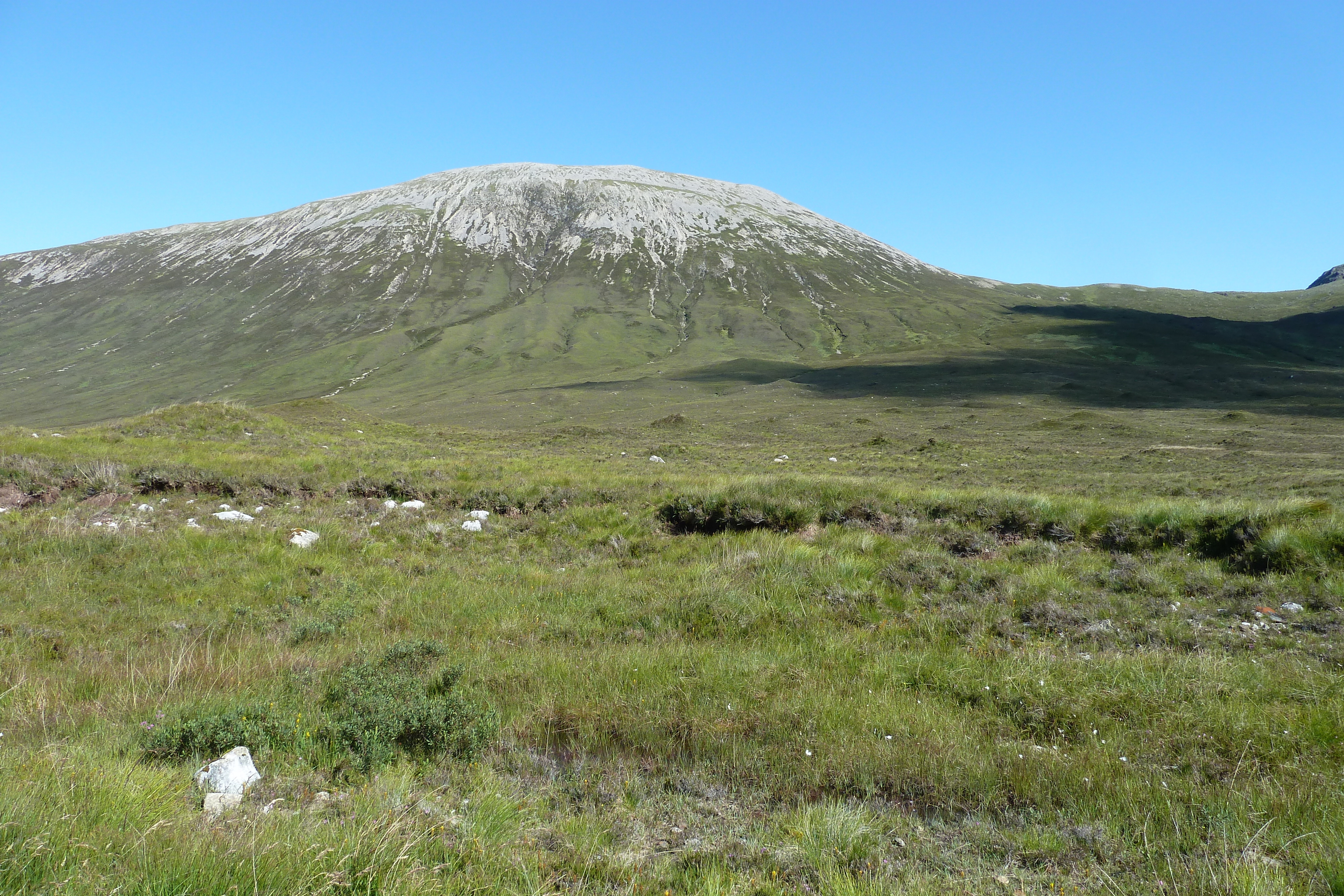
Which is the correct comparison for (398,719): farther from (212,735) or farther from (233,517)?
(233,517)

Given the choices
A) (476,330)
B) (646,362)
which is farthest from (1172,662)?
(476,330)

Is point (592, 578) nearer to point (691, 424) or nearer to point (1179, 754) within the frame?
point (1179, 754)

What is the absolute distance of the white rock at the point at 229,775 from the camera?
4016 millimetres

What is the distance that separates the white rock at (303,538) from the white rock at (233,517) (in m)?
1.15

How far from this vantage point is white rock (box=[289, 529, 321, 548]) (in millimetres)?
11000

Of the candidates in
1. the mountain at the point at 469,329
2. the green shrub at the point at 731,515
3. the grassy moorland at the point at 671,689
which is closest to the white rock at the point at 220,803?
the grassy moorland at the point at 671,689

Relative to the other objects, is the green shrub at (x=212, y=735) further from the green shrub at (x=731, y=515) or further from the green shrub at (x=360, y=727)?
the green shrub at (x=731, y=515)

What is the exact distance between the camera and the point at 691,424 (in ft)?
163

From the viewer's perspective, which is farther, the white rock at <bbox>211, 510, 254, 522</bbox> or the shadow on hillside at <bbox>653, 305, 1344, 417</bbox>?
the shadow on hillside at <bbox>653, 305, 1344, 417</bbox>

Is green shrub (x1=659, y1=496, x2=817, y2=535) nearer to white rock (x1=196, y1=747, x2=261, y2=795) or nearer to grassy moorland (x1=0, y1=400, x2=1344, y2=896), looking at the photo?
grassy moorland (x1=0, y1=400, x2=1344, y2=896)

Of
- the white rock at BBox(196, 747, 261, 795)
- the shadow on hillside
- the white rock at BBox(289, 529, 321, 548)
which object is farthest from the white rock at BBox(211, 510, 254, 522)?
the shadow on hillside

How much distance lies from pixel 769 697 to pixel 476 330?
157524 millimetres

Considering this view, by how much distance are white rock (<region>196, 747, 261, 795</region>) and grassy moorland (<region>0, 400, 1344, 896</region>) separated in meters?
0.13

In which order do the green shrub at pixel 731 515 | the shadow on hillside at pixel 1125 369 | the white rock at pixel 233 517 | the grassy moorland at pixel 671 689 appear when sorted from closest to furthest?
the grassy moorland at pixel 671 689, the green shrub at pixel 731 515, the white rock at pixel 233 517, the shadow on hillside at pixel 1125 369
